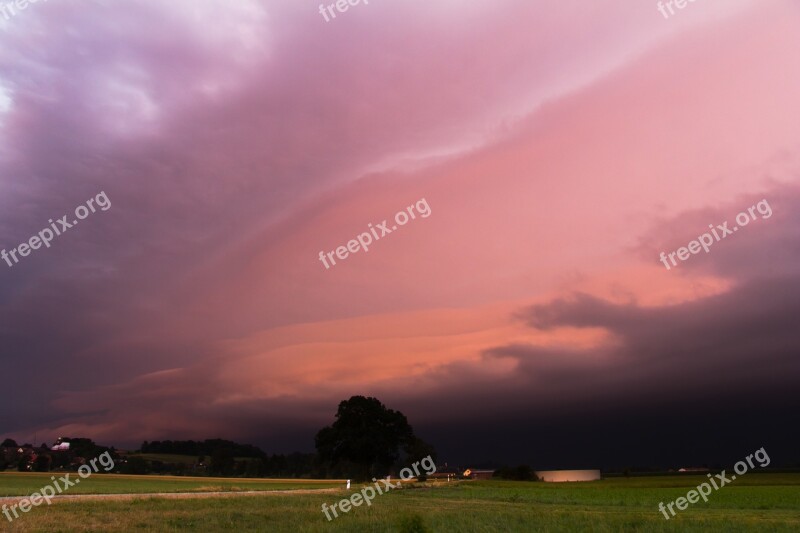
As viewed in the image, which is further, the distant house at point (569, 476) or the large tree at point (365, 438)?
the distant house at point (569, 476)

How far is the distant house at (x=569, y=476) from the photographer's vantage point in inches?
6373

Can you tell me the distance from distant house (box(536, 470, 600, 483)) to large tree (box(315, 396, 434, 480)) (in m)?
52.4

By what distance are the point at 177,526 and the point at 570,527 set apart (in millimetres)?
18865

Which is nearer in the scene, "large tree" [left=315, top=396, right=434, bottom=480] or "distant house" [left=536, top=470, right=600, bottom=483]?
"large tree" [left=315, top=396, right=434, bottom=480]

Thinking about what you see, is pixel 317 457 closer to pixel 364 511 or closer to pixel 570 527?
pixel 364 511

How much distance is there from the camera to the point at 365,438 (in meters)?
118

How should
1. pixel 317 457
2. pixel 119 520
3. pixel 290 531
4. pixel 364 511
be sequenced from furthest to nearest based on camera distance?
pixel 317 457 < pixel 364 511 < pixel 119 520 < pixel 290 531

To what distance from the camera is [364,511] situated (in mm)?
41094

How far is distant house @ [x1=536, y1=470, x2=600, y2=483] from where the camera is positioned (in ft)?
531

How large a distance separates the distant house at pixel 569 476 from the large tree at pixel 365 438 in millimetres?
52412

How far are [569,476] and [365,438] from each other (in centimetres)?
6706

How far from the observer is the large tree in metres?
119

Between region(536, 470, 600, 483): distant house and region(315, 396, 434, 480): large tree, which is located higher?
region(315, 396, 434, 480): large tree

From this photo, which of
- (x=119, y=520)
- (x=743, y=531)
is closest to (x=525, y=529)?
(x=743, y=531)
